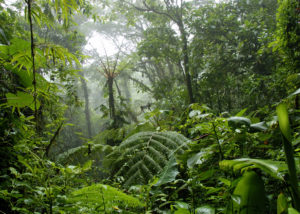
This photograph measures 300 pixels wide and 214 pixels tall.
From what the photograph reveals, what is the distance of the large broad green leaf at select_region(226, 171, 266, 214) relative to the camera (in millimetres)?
370

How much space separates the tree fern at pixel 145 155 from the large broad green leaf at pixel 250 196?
0.73 meters

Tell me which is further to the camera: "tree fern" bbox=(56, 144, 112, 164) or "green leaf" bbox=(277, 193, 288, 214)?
"tree fern" bbox=(56, 144, 112, 164)

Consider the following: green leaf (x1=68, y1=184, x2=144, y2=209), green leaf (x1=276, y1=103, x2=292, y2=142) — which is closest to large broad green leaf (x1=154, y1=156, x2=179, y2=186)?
green leaf (x1=68, y1=184, x2=144, y2=209)

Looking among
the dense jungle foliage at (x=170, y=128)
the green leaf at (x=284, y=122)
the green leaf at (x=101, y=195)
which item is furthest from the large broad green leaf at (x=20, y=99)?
the green leaf at (x=284, y=122)

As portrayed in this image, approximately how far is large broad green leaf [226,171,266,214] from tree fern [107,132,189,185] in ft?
2.41

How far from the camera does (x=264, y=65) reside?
2848 mm

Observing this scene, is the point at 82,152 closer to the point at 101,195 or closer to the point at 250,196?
the point at 101,195

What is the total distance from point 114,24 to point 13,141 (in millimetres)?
14882

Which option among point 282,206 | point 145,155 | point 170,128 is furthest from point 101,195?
point 170,128

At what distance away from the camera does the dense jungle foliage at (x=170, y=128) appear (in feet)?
1.88

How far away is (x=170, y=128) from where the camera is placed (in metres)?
1.97

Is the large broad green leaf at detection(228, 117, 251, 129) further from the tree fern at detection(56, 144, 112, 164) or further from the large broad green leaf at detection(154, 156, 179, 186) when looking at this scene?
the tree fern at detection(56, 144, 112, 164)

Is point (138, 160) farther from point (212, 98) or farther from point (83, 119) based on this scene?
point (83, 119)

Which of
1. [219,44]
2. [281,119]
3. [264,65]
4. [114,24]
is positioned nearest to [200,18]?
[219,44]
